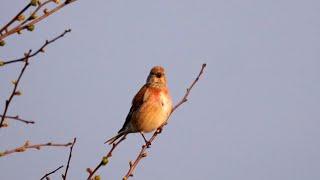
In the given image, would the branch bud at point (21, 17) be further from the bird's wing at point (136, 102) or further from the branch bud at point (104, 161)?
the bird's wing at point (136, 102)

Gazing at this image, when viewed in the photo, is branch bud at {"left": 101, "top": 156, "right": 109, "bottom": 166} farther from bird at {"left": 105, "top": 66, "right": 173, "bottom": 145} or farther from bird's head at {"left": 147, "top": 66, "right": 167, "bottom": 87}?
bird's head at {"left": 147, "top": 66, "right": 167, "bottom": 87}

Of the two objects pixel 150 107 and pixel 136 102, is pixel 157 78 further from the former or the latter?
pixel 150 107

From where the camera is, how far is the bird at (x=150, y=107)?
926 centimetres

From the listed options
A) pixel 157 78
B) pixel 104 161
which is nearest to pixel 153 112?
pixel 157 78

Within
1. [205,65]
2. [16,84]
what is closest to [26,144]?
[16,84]

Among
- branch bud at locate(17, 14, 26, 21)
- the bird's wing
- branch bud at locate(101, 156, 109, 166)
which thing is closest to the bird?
the bird's wing

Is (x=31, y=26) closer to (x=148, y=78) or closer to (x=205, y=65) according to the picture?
(x=205, y=65)

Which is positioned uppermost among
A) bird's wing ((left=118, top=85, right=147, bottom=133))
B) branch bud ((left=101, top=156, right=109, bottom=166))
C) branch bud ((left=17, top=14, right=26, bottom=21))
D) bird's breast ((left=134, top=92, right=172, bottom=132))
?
bird's wing ((left=118, top=85, right=147, bottom=133))

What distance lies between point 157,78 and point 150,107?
0.68 meters

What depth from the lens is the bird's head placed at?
9.84 metres

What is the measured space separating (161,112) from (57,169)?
4959 millimetres

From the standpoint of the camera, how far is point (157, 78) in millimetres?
9867

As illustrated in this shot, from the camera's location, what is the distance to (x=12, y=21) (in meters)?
3.95

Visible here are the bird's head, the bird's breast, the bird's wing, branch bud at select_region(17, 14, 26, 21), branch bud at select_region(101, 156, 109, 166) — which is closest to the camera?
branch bud at select_region(17, 14, 26, 21)
